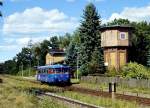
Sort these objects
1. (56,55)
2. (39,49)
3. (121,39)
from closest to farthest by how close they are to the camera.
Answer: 1. (121,39)
2. (56,55)
3. (39,49)

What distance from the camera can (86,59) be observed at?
3132 inches

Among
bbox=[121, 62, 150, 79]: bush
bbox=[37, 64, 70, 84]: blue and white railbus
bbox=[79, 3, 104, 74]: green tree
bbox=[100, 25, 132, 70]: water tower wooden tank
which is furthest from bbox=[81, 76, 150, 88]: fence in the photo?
bbox=[79, 3, 104, 74]: green tree

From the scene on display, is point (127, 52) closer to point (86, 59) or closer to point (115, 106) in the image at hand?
point (86, 59)

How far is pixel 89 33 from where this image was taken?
82125 millimetres

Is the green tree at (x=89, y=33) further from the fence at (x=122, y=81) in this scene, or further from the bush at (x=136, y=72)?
the bush at (x=136, y=72)

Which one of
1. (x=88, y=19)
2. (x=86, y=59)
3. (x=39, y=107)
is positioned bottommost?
(x=39, y=107)

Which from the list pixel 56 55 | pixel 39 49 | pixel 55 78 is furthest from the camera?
pixel 39 49

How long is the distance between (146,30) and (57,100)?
285 ft

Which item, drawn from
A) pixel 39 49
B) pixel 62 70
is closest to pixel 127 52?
pixel 62 70

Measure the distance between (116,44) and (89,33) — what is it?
22.8 ft

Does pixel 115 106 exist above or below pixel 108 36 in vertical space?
below

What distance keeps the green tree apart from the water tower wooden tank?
263 cm

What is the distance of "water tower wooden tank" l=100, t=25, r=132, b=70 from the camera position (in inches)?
3044

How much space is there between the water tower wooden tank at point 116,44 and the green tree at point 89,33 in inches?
103
